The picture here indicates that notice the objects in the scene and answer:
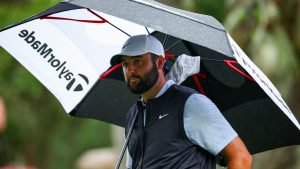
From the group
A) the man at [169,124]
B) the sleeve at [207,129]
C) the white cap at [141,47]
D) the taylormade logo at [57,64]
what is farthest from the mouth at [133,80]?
the taylormade logo at [57,64]

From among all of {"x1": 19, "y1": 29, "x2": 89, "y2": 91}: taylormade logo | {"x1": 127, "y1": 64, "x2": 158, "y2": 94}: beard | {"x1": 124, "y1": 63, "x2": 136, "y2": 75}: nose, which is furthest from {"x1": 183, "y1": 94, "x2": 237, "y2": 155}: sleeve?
{"x1": 19, "y1": 29, "x2": 89, "y2": 91}: taylormade logo

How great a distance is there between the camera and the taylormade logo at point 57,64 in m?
7.36

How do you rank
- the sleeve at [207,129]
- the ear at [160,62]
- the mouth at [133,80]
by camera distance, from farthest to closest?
1. the ear at [160,62]
2. the mouth at [133,80]
3. the sleeve at [207,129]

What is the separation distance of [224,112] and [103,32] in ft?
3.19

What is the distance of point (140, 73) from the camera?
20.6 ft

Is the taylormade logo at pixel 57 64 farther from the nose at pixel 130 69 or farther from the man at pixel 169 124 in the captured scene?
the nose at pixel 130 69

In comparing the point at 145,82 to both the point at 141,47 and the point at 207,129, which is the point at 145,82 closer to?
the point at 141,47

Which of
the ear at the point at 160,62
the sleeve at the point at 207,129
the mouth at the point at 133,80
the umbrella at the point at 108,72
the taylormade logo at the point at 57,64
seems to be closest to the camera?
the sleeve at the point at 207,129

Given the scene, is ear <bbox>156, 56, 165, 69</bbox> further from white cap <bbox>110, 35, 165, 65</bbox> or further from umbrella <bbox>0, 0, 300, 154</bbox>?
umbrella <bbox>0, 0, 300, 154</bbox>

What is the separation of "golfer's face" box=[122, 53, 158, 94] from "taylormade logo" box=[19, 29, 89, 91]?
1.17 metres

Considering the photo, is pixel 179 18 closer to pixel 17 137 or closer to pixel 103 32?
pixel 103 32

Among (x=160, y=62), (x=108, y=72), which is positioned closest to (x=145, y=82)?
(x=160, y=62)

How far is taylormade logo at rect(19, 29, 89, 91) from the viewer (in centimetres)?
736

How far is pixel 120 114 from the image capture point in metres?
7.54
